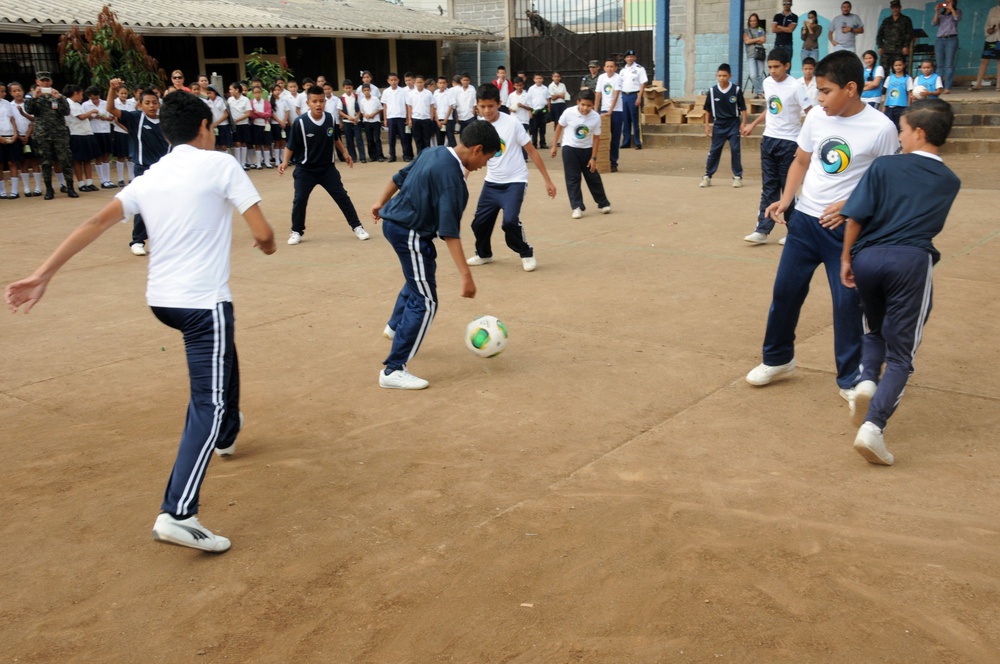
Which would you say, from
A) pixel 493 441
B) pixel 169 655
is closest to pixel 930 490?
pixel 493 441

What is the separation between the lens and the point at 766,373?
544 centimetres

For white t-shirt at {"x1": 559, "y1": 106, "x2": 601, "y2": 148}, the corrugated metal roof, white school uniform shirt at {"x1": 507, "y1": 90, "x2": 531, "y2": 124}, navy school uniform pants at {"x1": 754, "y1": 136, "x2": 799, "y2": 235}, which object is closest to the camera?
navy school uniform pants at {"x1": 754, "y1": 136, "x2": 799, "y2": 235}

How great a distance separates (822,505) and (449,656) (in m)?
1.83

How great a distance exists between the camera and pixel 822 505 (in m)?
3.99

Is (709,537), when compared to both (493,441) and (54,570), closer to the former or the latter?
(493,441)

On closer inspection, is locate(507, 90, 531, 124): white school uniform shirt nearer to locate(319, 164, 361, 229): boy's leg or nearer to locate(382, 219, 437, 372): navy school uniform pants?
locate(319, 164, 361, 229): boy's leg

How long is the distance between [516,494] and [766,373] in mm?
1992

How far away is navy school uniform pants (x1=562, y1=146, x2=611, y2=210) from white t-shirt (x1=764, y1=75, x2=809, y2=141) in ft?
7.37

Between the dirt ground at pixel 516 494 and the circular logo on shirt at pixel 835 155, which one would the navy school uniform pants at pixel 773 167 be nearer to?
the dirt ground at pixel 516 494

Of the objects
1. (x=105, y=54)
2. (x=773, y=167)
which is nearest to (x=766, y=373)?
(x=773, y=167)

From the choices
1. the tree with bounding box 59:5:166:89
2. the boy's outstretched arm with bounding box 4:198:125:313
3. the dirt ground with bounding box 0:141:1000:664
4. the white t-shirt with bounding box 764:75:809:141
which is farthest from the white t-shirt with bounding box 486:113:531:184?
the tree with bounding box 59:5:166:89

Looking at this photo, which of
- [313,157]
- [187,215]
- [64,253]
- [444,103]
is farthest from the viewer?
[444,103]

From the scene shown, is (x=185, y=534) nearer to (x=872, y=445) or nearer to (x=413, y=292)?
(x=413, y=292)

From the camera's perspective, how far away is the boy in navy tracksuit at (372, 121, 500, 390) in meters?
5.48
